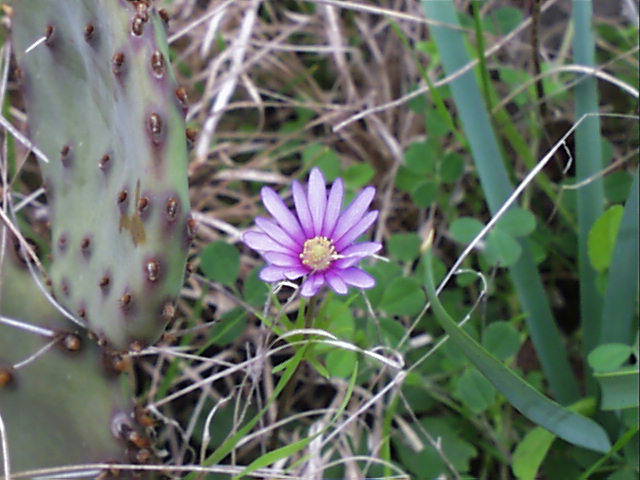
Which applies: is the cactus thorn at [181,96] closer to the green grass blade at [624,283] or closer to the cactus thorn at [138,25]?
the cactus thorn at [138,25]

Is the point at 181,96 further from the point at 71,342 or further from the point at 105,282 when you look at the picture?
the point at 71,342

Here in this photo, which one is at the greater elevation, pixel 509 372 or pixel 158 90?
pixel 158 90

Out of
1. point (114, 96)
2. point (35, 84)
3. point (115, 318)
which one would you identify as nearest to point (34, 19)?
point (35, 84)

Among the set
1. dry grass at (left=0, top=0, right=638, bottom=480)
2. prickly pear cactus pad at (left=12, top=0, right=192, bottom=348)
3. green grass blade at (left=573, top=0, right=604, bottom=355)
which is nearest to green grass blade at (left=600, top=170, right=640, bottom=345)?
green grass blade at (left=573, top=0, right=604, bottom=355)

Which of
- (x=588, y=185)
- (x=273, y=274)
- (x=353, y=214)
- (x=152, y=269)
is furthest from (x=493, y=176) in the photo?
(x=152, y=269)

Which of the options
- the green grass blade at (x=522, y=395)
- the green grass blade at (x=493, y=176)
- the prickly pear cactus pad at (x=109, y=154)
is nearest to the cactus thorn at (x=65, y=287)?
the prickly pear cactus pad at (x=109, y=154)

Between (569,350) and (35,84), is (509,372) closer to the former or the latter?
(569,350)
